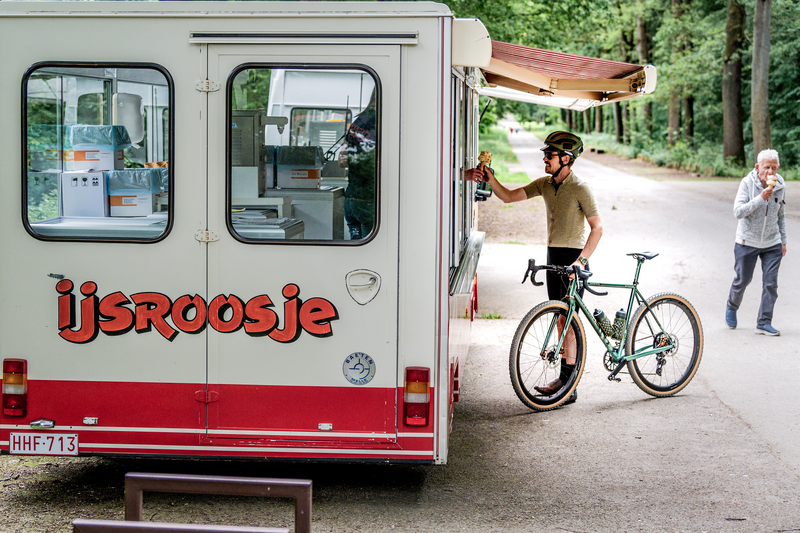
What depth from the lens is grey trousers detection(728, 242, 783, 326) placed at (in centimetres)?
840

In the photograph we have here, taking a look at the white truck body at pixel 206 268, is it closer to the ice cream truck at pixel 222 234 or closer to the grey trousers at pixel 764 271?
the ice cream truck at pixel 222 234

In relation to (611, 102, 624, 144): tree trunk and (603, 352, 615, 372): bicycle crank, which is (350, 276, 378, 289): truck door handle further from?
(611, 102, 624, 144): tree trunk

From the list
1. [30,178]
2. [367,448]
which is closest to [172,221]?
[30,178]

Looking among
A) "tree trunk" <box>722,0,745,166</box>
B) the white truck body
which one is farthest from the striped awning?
"tree trunk" <box>722,0,745,166</box>

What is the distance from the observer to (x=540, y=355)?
240 inches

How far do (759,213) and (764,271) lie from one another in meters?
0.60

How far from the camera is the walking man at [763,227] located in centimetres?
819

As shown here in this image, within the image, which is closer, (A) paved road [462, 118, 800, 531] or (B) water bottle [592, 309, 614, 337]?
(A) paved road [462, 118, 800, 531]

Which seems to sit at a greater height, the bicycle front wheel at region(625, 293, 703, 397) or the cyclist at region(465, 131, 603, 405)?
the cyclist at region(465, 131, 603, 405)

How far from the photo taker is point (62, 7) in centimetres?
407

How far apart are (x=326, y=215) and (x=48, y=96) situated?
1.45 metres

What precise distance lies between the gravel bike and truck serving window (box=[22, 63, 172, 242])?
2707mm

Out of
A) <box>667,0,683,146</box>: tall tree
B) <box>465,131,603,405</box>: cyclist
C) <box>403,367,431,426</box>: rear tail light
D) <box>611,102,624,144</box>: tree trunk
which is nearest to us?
<box>403,367,431,426</box>: rear tail light

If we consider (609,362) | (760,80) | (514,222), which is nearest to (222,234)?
(609,362)
